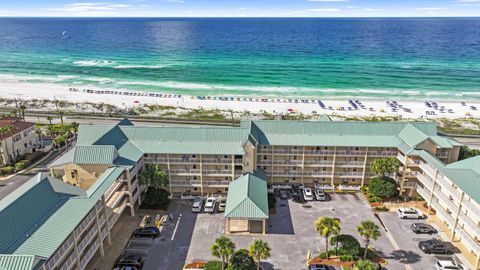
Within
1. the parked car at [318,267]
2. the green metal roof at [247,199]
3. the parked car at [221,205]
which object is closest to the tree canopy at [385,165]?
the green metal roof at [247,199]

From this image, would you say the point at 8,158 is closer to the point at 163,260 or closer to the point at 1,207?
the point at 1,207

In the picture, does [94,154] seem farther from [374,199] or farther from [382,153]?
[382,153]

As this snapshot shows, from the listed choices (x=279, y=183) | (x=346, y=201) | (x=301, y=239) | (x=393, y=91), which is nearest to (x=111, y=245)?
(x=301, y=239)

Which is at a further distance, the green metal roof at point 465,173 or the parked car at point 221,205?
the parked car at point 221,205

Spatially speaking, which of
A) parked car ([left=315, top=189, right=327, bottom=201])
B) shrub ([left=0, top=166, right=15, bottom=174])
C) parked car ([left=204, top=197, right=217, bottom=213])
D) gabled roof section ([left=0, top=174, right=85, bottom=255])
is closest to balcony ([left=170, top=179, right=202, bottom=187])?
parked car ([left=204, top=197, right=217, bottom=213])

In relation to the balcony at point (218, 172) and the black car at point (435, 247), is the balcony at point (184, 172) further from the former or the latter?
the black car at point (435, 247)

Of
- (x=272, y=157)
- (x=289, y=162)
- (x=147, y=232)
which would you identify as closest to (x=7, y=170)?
(x=147, y=232)
